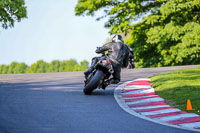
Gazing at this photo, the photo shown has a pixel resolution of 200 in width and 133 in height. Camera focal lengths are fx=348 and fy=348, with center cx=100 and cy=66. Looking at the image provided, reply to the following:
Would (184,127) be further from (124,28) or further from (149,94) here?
(124,28)

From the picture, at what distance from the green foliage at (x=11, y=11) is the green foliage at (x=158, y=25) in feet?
19.3

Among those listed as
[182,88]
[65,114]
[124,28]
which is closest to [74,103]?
[65,114]

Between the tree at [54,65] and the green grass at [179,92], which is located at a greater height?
the tree at [54,65]

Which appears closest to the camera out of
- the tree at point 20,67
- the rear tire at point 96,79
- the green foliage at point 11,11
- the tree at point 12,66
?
the rear tire at point 96,79

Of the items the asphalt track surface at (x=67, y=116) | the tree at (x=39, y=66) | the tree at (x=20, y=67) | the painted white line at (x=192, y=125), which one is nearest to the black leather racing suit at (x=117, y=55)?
the asphalt track surface at (x=67, y=116)

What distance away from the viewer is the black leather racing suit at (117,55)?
10609mm

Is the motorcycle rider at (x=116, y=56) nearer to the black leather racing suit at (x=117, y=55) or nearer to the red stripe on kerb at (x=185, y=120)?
the black leather racing suit at (x=117, y=55)

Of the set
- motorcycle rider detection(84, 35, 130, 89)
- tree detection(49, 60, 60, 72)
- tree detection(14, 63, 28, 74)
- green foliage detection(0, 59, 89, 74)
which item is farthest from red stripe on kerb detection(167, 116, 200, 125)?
tree detection(49, 60, 60, 72)

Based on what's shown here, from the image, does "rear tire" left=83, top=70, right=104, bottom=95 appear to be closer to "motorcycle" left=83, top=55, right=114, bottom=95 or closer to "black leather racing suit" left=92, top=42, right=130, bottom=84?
"motorcycle" left=83, top=55, right=114, bottom=95

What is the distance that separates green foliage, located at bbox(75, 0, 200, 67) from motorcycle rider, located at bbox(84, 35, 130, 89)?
17.2 m

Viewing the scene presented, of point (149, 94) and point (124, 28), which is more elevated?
point (124, 28)

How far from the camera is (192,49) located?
27312mm

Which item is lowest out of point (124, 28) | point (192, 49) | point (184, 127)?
point (184, 127)

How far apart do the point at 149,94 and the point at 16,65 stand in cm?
7419
